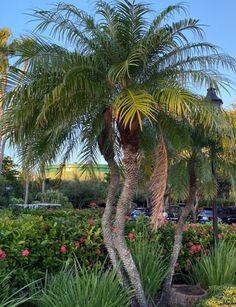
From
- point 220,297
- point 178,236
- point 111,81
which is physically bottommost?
point 220,297

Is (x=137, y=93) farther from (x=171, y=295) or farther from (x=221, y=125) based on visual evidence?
(x=171, y=295)

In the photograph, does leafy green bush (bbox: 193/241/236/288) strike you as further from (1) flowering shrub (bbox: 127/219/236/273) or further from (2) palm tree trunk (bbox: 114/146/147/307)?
(2) palm tree trunk (bbox: 114/146/147/307)

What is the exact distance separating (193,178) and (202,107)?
7.33ft

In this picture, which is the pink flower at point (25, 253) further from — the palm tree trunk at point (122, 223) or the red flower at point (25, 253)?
the palm tree trunk at point (122, 223)

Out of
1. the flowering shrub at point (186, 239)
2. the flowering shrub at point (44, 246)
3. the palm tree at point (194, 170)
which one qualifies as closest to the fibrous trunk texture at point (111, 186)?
the flowering shrub at point (44, 246)

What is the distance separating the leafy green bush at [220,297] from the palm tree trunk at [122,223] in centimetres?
87

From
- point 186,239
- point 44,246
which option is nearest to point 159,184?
point 44,246

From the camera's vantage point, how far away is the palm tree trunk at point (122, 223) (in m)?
5.82

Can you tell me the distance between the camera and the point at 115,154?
6574 mm

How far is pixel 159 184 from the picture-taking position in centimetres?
586

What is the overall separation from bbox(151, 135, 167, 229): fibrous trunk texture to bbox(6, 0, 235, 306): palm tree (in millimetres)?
68

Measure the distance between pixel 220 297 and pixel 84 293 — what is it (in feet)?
6.60

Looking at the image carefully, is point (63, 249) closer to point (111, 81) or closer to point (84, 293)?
point (84, 293)

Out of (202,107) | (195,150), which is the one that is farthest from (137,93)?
(195,150)
